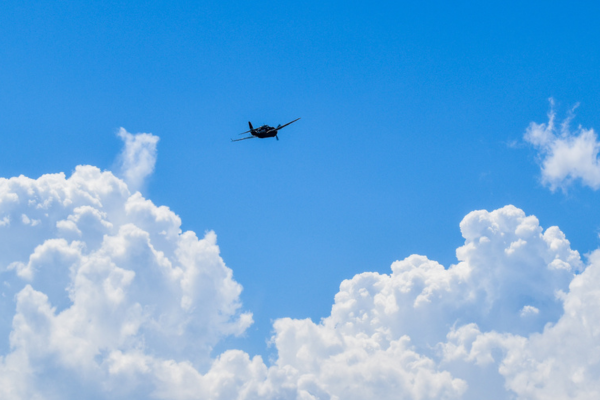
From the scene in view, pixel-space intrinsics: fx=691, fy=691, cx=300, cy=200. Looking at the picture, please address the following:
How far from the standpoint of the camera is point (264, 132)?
617ft

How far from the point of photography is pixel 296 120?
174 metres

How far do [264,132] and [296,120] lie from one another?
53.8 ft

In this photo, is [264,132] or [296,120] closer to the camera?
[296,120]
